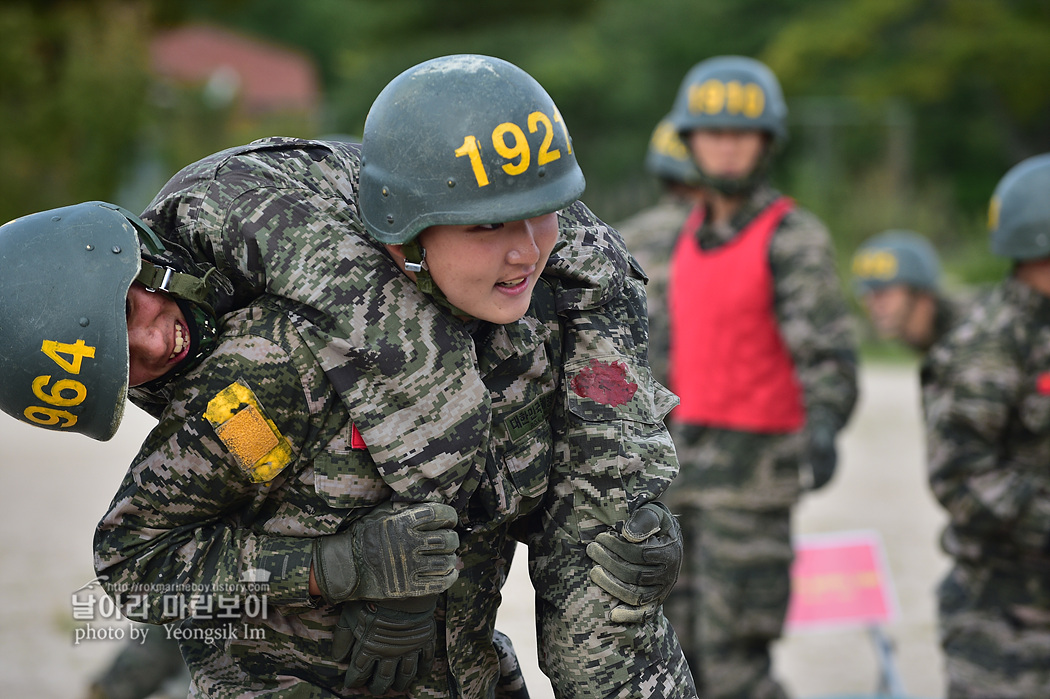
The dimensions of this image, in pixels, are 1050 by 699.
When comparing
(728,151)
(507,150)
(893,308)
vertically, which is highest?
(728,151)

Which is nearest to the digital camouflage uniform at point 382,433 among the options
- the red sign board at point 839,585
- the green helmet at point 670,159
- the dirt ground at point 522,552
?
the dirt ground at point 522,552

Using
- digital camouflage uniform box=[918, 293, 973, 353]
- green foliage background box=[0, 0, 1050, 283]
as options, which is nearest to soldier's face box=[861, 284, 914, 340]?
digital camouflage uniform box=[918, 293, 973, 353]

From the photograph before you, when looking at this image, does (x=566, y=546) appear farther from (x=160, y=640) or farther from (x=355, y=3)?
(x=355, y=3)

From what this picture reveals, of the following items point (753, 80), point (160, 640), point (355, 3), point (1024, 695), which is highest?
point (355, 3)

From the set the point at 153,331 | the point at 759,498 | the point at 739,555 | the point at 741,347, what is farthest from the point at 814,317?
the point at 153,331

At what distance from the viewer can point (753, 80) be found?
5.62 metres

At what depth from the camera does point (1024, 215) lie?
4215 millimetres

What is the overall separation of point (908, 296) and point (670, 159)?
174 cm

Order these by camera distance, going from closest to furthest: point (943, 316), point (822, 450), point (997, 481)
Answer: point (997, 481)
point (822, 450)
point (943, 316)

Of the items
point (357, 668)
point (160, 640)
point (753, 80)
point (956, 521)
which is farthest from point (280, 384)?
point (753, 80)

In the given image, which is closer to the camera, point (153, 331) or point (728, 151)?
point (153, 331)

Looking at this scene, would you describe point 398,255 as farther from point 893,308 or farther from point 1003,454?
point 893,308

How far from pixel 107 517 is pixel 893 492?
750cm

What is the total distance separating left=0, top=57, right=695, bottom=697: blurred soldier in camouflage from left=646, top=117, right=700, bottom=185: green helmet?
410 centimetres
